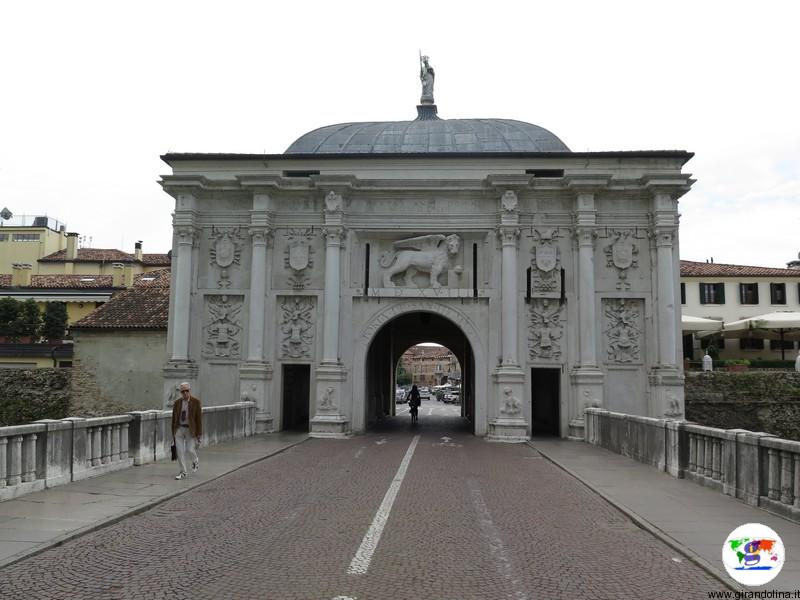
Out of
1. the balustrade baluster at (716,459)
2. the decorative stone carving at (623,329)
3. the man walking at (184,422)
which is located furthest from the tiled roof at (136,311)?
the balustrade baluster at (716,459)

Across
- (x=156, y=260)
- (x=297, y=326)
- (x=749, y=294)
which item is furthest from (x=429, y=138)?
(x=156, y=260)

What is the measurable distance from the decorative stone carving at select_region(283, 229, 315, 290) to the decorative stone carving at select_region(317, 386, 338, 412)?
3993 mm

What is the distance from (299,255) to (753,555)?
19349mm

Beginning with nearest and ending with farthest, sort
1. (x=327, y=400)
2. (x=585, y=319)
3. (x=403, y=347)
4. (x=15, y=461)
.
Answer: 1. (x=15, y=461)
2. (x=327, y=400)
3. (x=585, y=319)
4. (x=403, y=347)

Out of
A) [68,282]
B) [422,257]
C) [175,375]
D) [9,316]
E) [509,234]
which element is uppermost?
[68,282]

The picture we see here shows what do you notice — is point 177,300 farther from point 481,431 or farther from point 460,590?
point 460,590

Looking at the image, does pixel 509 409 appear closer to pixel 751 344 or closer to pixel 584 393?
pixel 584 393

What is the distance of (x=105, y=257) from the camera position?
63.8 m

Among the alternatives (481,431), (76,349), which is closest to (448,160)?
(481,431)

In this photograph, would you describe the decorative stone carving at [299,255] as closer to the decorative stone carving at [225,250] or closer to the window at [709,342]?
the decorative stone carving at [225,250]

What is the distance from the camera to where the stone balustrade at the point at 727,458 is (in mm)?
9336

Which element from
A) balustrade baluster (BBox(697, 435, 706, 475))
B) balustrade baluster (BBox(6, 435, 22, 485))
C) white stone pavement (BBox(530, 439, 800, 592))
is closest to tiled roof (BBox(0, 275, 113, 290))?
balustrade baluster (BBox(6, 435, 22, 485))

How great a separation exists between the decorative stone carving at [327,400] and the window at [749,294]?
35890 millimetres

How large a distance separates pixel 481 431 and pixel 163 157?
15.5m
